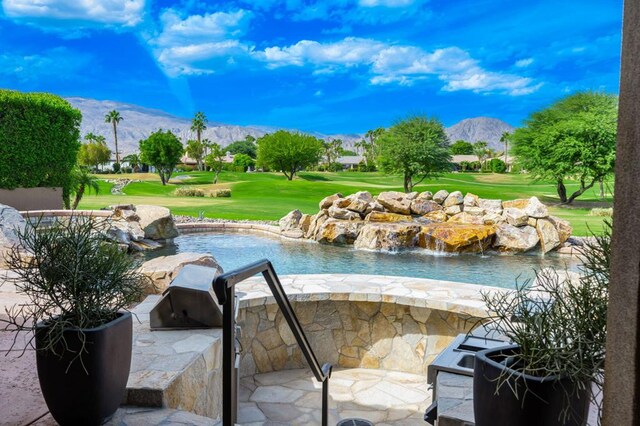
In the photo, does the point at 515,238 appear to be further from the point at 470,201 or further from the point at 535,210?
the point at 470,201

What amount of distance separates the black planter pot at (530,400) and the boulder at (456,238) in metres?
10.9

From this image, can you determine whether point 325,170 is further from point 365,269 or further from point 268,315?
point 268,315

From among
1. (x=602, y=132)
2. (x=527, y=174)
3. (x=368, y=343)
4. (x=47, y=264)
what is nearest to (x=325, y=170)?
(x=527, y=174)

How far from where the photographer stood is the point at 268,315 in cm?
489

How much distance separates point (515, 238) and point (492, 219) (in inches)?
39.5

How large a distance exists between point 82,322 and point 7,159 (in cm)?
1544

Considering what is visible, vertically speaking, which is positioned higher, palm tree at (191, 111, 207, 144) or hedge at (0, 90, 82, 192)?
palm tree at (191, 111, 207, 144)

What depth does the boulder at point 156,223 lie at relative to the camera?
13062 mm

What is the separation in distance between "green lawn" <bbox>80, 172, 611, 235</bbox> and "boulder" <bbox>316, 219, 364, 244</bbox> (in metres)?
6.86

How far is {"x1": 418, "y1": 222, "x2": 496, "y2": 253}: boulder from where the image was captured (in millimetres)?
12320

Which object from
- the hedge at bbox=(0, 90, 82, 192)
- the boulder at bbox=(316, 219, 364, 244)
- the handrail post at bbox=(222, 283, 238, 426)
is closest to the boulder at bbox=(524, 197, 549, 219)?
the boulder at bbox=(316, 219, 364, 244)

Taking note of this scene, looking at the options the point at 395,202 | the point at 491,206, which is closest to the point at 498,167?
the point at 491,206

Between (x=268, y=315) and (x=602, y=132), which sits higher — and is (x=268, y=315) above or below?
below

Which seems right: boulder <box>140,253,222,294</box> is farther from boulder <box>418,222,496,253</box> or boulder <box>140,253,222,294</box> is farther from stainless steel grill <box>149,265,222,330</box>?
boulder <box>418,222,496,253</box>
